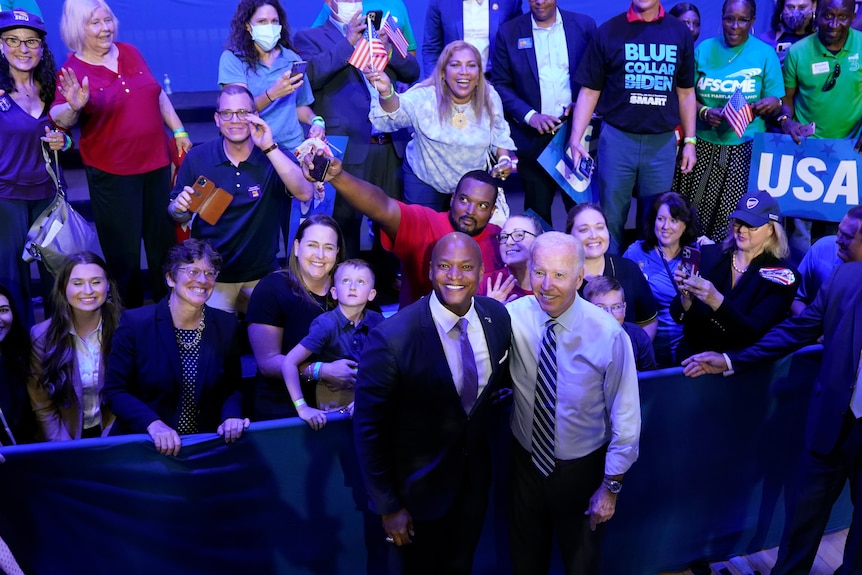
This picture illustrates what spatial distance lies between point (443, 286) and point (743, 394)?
1.62 m

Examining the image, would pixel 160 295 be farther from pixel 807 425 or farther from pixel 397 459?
pixel 807 425

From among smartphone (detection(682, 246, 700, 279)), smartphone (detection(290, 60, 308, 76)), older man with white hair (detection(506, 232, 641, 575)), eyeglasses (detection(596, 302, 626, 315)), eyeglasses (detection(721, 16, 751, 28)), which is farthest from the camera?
eyeglasses (detection(721, 16, 751, 28))

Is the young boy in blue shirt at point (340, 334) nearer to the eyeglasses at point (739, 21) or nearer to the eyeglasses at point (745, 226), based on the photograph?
the eyeglasses at point (745, 226)

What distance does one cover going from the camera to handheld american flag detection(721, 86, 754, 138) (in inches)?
220

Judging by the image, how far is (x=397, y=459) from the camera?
3146 mm

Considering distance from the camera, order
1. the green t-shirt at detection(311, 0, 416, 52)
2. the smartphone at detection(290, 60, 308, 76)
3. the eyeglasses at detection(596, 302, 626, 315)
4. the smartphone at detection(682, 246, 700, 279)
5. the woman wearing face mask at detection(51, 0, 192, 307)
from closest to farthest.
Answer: the eyeglasses at detection(596, 302, 626, 315) → the smartphone at detection(682, 246, 700, 279) → the woman wearing face mask at detection(51, 0, 192, 307) → the smartphone at detection(290, 60, 308, 76) → the green t-shirt at detection(311, 0, 416, 52)

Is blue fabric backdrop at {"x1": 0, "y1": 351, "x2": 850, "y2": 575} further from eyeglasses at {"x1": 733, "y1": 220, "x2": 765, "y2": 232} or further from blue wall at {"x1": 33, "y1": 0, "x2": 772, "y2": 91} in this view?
blue wall at {"x1": 33, "y1": 0, "x2": 772, "y2": 91}

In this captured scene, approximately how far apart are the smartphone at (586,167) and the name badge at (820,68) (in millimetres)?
1623

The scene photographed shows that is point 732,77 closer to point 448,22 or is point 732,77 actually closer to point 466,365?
point 448,22

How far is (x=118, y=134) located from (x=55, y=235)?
0.65 m

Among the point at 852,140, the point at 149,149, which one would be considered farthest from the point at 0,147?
the point at 852,140

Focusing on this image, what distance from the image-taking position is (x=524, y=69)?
5527 millimetres

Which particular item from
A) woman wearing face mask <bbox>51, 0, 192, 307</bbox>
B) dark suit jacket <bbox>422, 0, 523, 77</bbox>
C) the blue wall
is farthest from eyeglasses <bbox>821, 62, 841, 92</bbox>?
woman wearing face mask <bbox>51, 0, 192, 307</bbox>

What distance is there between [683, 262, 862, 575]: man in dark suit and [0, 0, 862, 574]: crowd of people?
1cm
